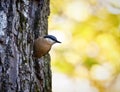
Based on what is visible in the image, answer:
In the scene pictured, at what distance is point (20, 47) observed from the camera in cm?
128

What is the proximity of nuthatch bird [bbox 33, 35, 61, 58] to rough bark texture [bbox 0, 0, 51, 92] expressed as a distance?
2cm

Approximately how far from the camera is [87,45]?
2.25 metres

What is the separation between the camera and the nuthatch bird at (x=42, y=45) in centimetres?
132

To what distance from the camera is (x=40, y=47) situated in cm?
133

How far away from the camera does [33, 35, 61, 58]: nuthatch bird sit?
132 centimetres

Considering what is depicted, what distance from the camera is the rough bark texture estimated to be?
3.95 ft

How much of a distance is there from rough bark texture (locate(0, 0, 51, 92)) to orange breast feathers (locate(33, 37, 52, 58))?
15mm

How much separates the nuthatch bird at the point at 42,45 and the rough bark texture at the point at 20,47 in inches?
0.6

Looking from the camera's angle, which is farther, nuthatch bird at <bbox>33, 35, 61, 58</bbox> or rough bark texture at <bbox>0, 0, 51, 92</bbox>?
nuthatch bird at <bbox>33, 35, 61, 58</bbox>

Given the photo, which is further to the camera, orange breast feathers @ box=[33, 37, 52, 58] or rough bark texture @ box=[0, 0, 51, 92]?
orange breast feathers @ box=[33, 37, 52, 58]

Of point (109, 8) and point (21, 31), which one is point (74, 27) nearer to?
point (109, 8)

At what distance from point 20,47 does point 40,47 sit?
0.26ft

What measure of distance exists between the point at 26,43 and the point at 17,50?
6 cm

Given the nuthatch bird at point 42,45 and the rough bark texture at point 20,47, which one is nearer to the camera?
the rough bark texture at point 20,47
